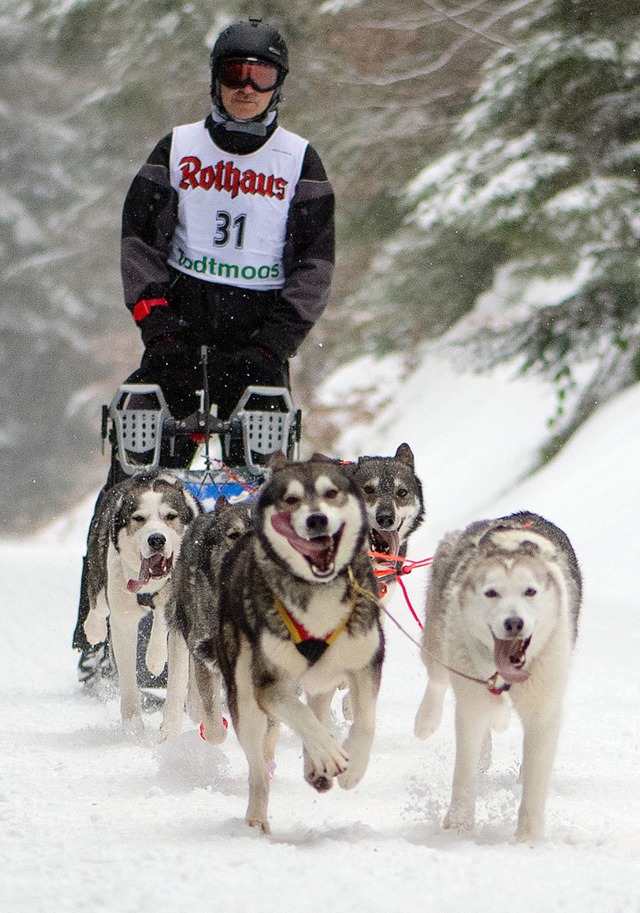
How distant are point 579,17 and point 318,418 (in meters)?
8.28

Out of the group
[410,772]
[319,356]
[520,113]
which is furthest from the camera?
[319,356]

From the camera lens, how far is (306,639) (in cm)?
364

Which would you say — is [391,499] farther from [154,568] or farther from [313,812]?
[313,812]

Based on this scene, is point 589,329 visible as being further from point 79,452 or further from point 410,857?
point 79,452

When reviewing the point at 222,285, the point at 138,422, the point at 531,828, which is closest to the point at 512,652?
the point at 531,828

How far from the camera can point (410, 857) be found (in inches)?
128

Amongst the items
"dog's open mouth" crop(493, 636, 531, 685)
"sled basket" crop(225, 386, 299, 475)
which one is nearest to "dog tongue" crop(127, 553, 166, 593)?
"sled basket" crop(225, 386, 299, 475)

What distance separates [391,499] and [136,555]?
3.23ft

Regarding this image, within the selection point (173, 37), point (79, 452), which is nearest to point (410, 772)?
point (173, 37)

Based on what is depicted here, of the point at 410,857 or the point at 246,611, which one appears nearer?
the point at 410,857

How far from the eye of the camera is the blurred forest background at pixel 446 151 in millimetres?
11047

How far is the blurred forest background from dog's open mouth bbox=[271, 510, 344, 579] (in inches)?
285

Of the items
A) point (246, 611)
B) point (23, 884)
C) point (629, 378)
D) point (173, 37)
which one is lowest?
point (23, 884)

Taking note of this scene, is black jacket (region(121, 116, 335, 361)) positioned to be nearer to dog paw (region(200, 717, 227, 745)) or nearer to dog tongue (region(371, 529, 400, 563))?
dog tongue (region(371, 529, 400, 563))
